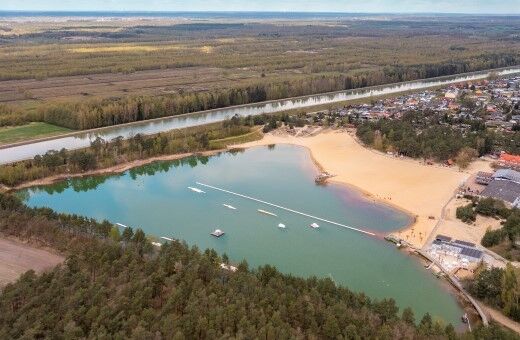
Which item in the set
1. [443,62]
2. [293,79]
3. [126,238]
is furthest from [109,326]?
[443,62]

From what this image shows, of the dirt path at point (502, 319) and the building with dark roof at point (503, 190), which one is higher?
the dirt path at point (502, 319)

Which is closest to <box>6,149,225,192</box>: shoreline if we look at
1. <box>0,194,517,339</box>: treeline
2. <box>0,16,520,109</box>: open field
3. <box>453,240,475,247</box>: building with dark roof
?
<box>0,194,517,339</box>: treeline

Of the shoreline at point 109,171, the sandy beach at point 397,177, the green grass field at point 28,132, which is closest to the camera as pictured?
the sandy beach at point 397,177

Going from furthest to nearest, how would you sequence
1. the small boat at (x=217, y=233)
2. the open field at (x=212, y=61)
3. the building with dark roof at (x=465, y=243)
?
the open field at (x=212, y=61), the small boat at (x=217, y=233), the building with dark roof at (x=465, y=243)

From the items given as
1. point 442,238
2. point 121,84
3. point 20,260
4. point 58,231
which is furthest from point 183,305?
point 121,84

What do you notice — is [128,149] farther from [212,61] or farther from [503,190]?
[212,61]

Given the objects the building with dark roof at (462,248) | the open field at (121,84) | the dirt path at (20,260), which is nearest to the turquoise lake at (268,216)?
the building with dark roof at (462,248)

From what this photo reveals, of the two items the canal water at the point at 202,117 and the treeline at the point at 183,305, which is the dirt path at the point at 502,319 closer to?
the treeline at the point at 183,305
